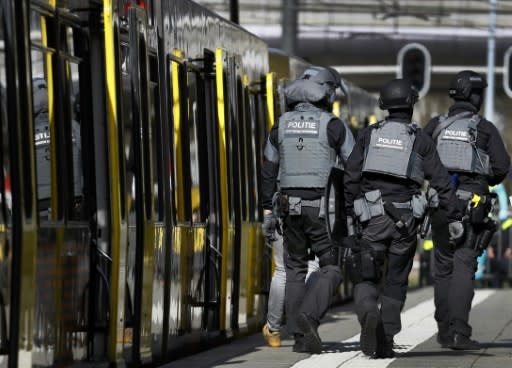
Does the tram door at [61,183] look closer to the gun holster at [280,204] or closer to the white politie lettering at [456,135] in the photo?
the gun holster at [280,204]

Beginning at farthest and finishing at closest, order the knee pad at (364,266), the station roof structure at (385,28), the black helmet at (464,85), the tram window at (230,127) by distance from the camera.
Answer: the station roof structure at (385,28) < the tram window at (230,127) < the black helmet at (464,85) < the knee pad at (364,266)

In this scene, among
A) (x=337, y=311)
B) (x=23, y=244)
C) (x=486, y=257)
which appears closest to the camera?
(x=23, y=244)

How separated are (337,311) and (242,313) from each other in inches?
203

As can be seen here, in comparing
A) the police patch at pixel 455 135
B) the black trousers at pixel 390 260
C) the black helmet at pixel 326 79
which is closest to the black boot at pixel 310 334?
the black trousers at pixel 390 260

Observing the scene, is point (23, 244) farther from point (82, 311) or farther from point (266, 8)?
point (266, 8)

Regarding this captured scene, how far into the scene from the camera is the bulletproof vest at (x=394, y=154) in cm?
1087

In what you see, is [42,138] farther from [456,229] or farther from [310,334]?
[456,229]

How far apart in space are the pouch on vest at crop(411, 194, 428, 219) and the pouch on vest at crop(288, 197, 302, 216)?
2.61 ft

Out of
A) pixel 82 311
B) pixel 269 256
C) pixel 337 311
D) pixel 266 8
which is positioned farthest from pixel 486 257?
pixel 266 8

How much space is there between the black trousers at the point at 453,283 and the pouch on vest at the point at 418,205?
2.29 feet

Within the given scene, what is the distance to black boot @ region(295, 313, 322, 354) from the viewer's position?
10969 millimetres

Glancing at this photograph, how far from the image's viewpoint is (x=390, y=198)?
10938mm

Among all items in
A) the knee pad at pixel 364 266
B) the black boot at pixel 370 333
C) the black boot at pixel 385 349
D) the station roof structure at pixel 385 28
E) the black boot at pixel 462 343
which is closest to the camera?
the black boot at pixel 370 333

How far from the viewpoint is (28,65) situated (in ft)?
25.1
